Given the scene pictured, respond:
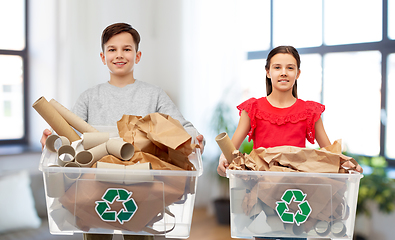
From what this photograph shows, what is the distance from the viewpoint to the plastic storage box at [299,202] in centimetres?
81

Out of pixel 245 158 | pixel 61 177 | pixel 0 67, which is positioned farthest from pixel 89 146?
pixel 0 67

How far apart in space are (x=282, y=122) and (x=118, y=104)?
56 centimetres

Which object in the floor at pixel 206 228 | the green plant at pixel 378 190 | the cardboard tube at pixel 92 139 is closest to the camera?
the cardboard tube at pixel 92 139

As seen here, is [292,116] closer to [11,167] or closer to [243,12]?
[243,12]

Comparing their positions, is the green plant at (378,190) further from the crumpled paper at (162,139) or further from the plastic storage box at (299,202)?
the crumpled paper at (162,139)

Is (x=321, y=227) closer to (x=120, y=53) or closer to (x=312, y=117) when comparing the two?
(x=312, y=117)

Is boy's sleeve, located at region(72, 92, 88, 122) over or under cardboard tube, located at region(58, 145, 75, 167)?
over

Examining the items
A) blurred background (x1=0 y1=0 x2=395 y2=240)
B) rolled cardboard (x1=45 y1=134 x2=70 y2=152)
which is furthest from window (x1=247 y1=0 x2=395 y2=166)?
rolled cardboard (x1=45 y1=134 x2=70 y2=152)

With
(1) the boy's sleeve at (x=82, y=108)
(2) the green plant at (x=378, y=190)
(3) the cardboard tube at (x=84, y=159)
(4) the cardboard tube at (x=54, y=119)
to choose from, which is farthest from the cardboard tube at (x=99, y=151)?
(2) the green plant at (x=378, y=190)

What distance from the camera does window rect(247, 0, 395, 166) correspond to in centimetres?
216

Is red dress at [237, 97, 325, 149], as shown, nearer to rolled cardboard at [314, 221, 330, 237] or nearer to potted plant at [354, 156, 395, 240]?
rolled cardboard at [314, 221, 330, 237]

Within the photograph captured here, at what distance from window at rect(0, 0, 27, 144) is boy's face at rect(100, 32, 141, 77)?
61.4 inches

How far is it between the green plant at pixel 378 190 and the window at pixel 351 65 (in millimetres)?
171

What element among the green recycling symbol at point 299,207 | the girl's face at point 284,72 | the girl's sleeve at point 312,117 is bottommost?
the green recycling symbol at point 299,207
